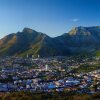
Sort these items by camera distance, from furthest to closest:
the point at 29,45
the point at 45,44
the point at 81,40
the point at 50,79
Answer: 1. the point at 81,40
2. the point at 29,45
3. the point at 45,44
4. the point at 50,79

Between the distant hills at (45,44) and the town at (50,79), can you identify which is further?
the distant hills at (45,44)

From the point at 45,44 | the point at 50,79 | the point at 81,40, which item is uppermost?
the point at 81,40

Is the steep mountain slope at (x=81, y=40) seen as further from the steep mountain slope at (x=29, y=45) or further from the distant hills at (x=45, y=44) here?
the steep mountain slope at (x=29, y=45)

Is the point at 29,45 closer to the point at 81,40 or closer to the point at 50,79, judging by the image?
the point at 81,40

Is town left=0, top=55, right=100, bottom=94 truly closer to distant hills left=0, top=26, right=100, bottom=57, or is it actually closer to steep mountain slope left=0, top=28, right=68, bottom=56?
steep mountain slope left=0, top=28, right=68, bottom=56

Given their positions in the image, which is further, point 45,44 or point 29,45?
point 29,45

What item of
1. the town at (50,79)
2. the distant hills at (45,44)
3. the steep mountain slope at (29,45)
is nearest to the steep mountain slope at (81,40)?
the distant hills at (45,44)

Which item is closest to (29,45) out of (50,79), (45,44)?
(45,44)

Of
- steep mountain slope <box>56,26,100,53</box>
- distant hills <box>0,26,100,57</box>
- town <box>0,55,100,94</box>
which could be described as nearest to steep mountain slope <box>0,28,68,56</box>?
distant hills <box>0,26,100,57</box>

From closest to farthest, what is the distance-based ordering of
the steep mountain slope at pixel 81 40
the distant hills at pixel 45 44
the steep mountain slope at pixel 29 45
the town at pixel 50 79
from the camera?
1. the town at pixel 50 79
2. the steep mountain slope at pixel 29 45
3. the distant hills at pixel 45 44
4. the steep mountain slope at pixel 81 40
